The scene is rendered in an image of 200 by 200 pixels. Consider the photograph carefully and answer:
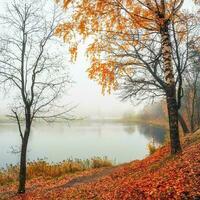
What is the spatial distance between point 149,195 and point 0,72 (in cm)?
914

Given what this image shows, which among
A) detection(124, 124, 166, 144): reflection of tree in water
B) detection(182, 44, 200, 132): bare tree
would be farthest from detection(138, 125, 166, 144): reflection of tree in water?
detection(182, 44, 200, 132): bare tree

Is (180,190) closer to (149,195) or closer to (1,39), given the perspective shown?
(149,195)

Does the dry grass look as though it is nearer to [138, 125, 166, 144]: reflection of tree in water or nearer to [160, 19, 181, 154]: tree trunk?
[160, 19, 181, 154]: tree trunk

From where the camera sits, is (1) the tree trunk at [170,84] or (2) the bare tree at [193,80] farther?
(2) the bare tree at [193,80]

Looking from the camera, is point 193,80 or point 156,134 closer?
point 193,80

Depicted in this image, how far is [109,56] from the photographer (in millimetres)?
11086

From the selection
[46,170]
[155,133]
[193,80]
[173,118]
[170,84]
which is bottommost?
[46,170]

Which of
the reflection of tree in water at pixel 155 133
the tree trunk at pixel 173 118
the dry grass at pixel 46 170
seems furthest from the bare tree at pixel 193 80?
the reflection of tree in water at pixel 155 133

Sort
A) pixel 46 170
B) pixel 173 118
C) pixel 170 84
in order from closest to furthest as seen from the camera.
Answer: pixel 170 84 < pixel 173 118 < pixel 46 170

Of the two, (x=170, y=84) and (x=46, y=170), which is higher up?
(x=170, y=84)

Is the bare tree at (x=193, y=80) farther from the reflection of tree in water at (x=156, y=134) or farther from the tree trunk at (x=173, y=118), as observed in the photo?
the reflection of tree in water at (x=156, y=134)

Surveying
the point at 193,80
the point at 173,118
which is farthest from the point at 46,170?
the point at 193,80

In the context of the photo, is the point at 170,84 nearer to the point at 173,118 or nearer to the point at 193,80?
the point at 173,118

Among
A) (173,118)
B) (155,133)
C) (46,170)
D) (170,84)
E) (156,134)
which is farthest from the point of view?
(155,133)
